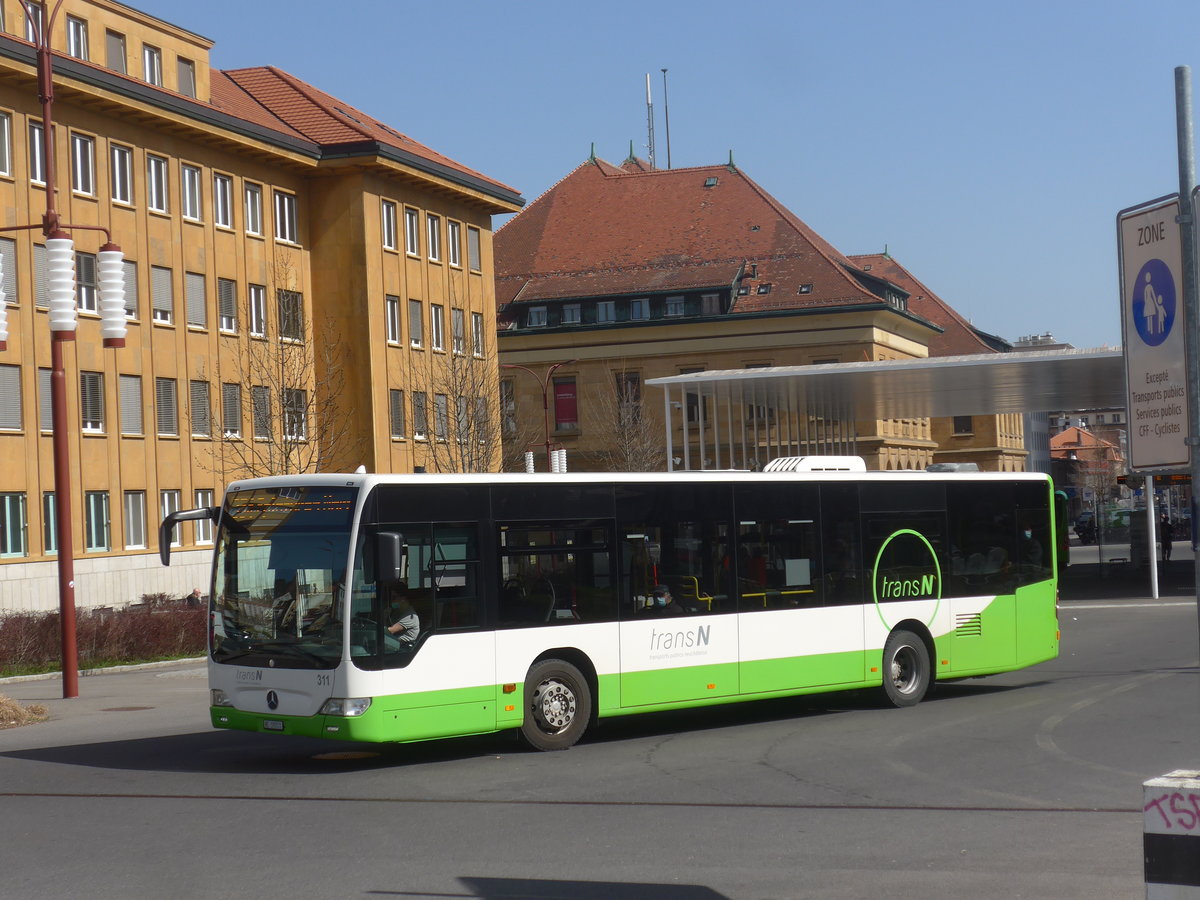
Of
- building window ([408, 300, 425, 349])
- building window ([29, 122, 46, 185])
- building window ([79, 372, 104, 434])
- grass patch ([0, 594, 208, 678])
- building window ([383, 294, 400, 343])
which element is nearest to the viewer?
grass patch ([0, 594, 208, 678])

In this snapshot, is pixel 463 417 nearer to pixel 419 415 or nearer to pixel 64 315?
pixel 419 415

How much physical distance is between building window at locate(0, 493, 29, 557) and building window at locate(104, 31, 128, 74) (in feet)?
44.1

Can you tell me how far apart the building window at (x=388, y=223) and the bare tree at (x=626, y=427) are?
714 inches

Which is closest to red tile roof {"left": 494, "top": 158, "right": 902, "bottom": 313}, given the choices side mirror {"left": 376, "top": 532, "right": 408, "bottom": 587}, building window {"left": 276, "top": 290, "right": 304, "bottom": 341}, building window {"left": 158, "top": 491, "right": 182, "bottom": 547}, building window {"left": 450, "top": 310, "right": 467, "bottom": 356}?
building window {"left": 450, "top": 310, "right": 467, "bottom": 356}

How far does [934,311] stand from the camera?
349 ft

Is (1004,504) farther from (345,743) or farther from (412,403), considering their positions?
(412,403)

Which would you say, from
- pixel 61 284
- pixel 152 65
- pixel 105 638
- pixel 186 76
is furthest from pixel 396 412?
pixel 61 284

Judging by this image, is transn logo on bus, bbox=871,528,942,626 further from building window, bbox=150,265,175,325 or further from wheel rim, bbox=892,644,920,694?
building window, bbox=150,265,175,325

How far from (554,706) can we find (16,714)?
717cm

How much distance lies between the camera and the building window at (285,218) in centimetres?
5334

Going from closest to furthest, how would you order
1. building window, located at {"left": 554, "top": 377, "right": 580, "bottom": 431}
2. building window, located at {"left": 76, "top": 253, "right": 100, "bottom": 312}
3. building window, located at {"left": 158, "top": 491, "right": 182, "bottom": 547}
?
building window, located at {"left": 76, "top": 253, "right": 100, "bottom": 312} → building window, located at {"left": 158, "top": 491, "right": 182, "bottom": 547} → building window, located at {"left": 554, "top": 377, "right": 580, "bottom": 431}


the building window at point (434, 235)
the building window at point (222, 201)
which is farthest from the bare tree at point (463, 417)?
the building window at point (222, 201)

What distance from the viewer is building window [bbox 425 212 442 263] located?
2320 inches

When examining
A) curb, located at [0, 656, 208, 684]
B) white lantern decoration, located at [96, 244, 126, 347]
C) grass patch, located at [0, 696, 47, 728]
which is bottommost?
curb, located at [0, 656, 208, 684]
